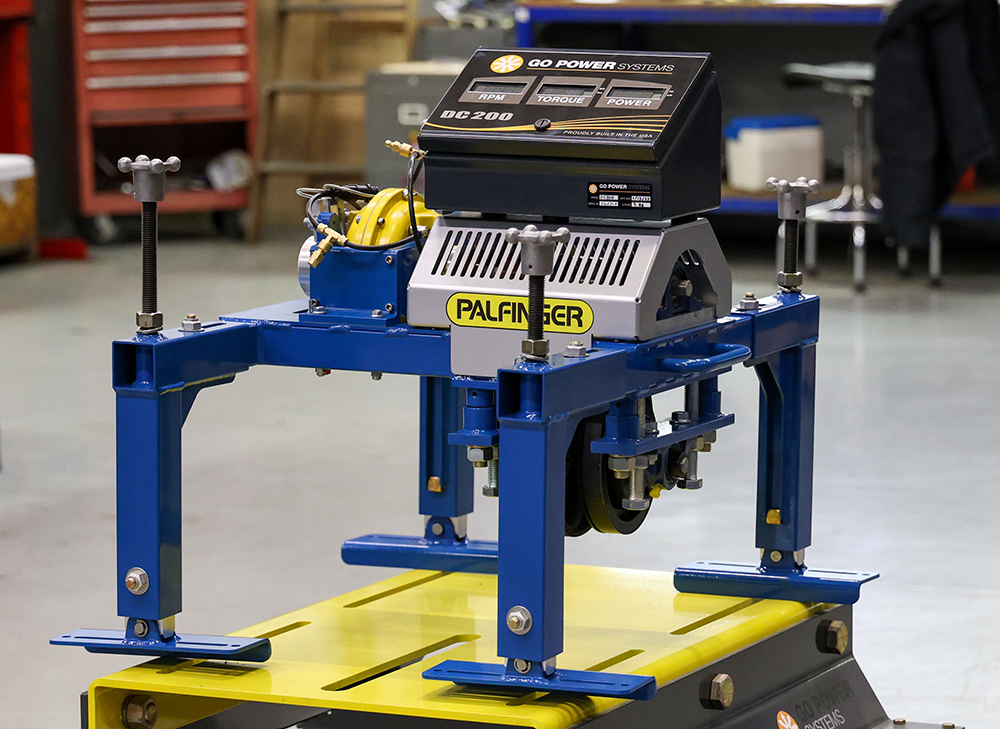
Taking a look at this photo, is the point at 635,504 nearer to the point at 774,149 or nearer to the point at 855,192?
the point at 855,192

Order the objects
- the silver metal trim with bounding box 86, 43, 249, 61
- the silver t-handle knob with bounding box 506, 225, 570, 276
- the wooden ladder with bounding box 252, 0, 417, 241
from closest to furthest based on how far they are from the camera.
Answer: the silver t-handle knob with bounding box 506, 225, 570, 276
the silver metal trim with bounding box 86, 43, 249, 61
the wooden ladder with bounding box 252, 0, 417, 241

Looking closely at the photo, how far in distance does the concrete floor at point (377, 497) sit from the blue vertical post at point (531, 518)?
898 mm

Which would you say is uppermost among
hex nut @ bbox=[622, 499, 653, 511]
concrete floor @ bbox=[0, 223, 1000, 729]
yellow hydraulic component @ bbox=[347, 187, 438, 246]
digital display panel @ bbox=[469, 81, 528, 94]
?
digital display panel @ bbox=[469, 81, 528, 94]

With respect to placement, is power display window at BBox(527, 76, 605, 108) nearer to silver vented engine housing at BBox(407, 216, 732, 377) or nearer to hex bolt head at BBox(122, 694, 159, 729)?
silver vented engine housing at BBox(407, 216, 732, 377)

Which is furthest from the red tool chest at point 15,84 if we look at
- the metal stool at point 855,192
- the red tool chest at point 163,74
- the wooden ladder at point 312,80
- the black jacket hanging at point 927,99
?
the black jacket hanging at point 927,99

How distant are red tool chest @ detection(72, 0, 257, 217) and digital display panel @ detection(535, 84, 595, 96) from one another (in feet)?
18.3

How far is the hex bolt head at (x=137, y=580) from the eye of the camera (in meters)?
2.03

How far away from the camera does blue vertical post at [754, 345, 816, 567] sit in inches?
96.7

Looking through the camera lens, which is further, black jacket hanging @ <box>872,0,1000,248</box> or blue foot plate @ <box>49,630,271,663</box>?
black jacket hanging @ <box>872,0,1000,248</box>

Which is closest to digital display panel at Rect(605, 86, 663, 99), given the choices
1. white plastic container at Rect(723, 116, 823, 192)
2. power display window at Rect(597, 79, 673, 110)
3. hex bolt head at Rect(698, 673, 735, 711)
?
power display window at Rect(597, 79, 673, 110)

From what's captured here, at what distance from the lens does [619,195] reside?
6.61 ft

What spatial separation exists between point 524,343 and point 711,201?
0.44 metres

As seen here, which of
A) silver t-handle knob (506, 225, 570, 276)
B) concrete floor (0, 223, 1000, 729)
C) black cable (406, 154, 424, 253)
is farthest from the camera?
concrete floor (0, 223, 1000, 729)

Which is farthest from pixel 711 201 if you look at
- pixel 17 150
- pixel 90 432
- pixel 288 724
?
pixel 17 150
